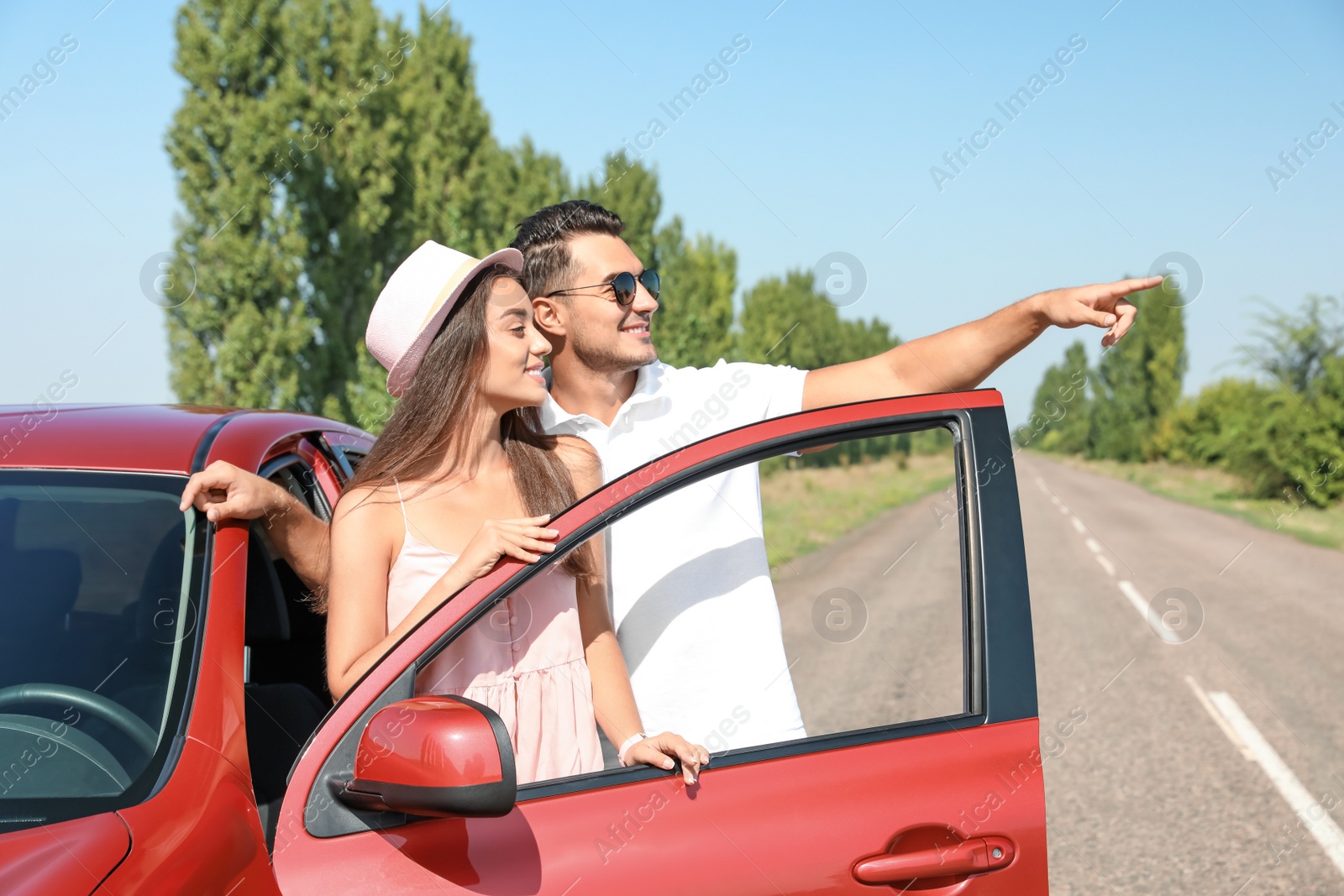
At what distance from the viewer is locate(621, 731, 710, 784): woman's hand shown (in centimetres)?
156

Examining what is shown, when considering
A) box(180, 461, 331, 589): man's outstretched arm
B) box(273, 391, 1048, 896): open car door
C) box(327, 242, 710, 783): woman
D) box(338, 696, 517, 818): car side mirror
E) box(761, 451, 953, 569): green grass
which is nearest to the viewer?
Answer: box(338, 696, 517, 818): car side mirror

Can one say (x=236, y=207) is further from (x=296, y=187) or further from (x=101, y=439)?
(x=101, y=439)

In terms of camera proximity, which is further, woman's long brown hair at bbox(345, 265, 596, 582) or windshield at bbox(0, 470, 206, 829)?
woman's long brown hair at bbox(345, 265, 596, 582)

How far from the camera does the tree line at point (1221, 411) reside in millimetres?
21891

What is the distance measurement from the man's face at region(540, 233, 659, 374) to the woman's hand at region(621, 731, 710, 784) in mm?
1030

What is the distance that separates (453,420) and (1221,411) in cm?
4679

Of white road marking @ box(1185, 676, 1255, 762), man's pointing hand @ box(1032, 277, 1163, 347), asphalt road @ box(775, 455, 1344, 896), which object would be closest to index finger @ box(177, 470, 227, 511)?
man's pointing hand @ box(1032, 277, 1163, 347)

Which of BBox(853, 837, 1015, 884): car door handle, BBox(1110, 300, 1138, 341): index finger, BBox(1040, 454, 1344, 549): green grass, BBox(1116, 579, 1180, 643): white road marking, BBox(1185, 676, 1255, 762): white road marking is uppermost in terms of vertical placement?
BBox(1110, 300, 1138, 341): index finger

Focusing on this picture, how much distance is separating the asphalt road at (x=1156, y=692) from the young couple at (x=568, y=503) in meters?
2.64

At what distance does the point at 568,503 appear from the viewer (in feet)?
6.84

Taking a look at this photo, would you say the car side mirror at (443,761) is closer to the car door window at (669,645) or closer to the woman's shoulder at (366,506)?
the car door window at (669,645)

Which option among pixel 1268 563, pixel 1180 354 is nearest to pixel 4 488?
pixel 1268 563

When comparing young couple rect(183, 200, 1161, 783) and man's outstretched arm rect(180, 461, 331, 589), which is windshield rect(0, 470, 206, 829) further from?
young couple rect(183, 200, 1161, 783)

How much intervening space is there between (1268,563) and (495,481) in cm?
1399
